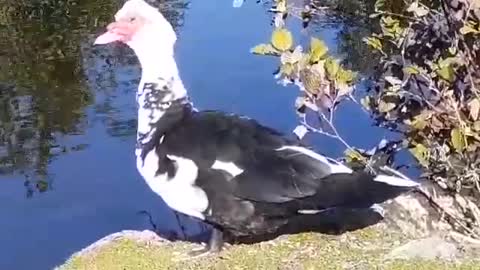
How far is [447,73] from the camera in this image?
390 centimetres

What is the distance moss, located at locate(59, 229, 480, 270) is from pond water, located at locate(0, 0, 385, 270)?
105cm

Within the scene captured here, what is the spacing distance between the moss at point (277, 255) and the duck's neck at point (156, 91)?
0.45m

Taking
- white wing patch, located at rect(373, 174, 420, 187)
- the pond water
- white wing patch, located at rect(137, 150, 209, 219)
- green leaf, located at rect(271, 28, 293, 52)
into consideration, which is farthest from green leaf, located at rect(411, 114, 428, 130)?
the pond water

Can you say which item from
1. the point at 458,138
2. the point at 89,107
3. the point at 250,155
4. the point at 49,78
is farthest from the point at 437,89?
the point at 49,78

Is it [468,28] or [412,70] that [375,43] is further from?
[468,28]

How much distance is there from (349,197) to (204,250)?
74cm

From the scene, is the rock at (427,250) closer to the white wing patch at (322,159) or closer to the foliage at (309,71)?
the white wing patch at (322,159)

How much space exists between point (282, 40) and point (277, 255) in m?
0.84

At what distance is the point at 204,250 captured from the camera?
172 inches

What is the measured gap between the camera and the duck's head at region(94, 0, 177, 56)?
4.38 metres

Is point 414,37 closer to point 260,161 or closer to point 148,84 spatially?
point 260,161

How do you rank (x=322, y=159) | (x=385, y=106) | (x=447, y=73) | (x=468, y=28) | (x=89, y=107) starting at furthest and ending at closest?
(x=89, y=107) → (x=385, y=106) → (x=322, y=159) → (x=447, y=73) → (x=468, y=28)

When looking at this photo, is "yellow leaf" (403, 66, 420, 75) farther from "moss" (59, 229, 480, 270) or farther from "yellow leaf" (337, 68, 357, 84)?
"moss" (59, 229, 480, 270)

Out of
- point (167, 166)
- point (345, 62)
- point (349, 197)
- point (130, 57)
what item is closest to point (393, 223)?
point (349, 197)
